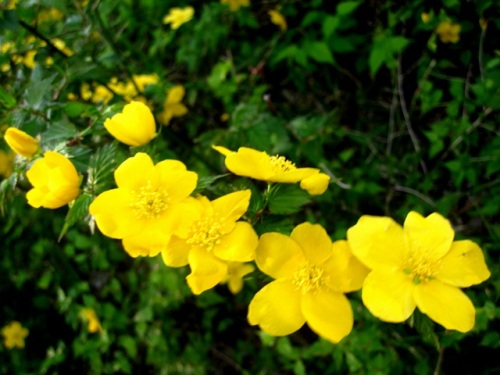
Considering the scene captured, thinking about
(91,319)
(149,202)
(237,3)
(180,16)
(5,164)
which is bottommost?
(91,319)

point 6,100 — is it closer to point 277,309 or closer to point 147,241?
point 147,241

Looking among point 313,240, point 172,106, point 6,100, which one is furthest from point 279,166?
point 172,106

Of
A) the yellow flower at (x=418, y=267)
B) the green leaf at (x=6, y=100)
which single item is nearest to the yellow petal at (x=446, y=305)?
the yellow flower at (x=418, y=267)

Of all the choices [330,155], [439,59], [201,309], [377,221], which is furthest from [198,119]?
[377,221]

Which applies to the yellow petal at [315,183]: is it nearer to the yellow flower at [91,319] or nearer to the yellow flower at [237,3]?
the yellow flower at [237,3]

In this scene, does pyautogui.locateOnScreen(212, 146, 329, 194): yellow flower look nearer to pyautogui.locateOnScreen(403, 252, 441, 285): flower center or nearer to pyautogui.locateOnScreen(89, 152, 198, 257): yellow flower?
pyautogui.locateOnScreen(89, 152, 198, 257): yellow flower

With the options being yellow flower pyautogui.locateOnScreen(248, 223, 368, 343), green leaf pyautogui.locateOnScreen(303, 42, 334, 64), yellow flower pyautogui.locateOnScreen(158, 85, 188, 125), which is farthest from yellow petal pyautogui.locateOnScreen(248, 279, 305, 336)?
green leaf pyautogui.locateOnScreen(303, 42, 334, 64)

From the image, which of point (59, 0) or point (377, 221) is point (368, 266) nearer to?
point (377, 221)
